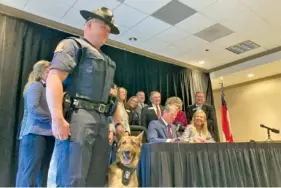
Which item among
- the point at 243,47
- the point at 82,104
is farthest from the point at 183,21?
the point at 82,104

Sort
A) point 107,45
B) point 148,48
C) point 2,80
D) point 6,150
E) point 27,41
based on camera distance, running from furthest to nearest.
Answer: point 148,48 → point 107,45 → point 27,41 → point 2,80 → point 6,150

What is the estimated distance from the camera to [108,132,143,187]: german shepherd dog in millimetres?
Result: 1648

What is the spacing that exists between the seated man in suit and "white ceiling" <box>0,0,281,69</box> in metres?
1.64

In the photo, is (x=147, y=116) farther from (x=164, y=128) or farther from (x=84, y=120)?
(x=84, y=120)

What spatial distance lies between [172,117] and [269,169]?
4.27 feet

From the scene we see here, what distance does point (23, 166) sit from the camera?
1890 mm

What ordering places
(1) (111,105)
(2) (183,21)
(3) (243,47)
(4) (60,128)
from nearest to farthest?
(4) (60,128)
(1) (111,105)
(2) (183,21)
(3) (243,47)

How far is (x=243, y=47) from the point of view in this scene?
16.8ft

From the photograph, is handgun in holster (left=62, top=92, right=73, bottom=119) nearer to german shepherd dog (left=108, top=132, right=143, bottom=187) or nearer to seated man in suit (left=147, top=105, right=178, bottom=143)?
german shepherd dog (left=108, top=132, right=143, bottom=187)


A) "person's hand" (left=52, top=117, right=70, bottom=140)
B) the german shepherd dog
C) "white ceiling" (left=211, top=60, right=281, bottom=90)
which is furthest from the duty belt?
"white ceiling" (left=211, top=60, right=281, bottom=90)

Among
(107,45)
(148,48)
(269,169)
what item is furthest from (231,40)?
(269,169)

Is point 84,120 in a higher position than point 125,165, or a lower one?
higher

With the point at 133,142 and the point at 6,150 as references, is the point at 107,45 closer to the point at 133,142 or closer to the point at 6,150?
the point at 6,150

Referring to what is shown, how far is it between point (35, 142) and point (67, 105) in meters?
0.89
